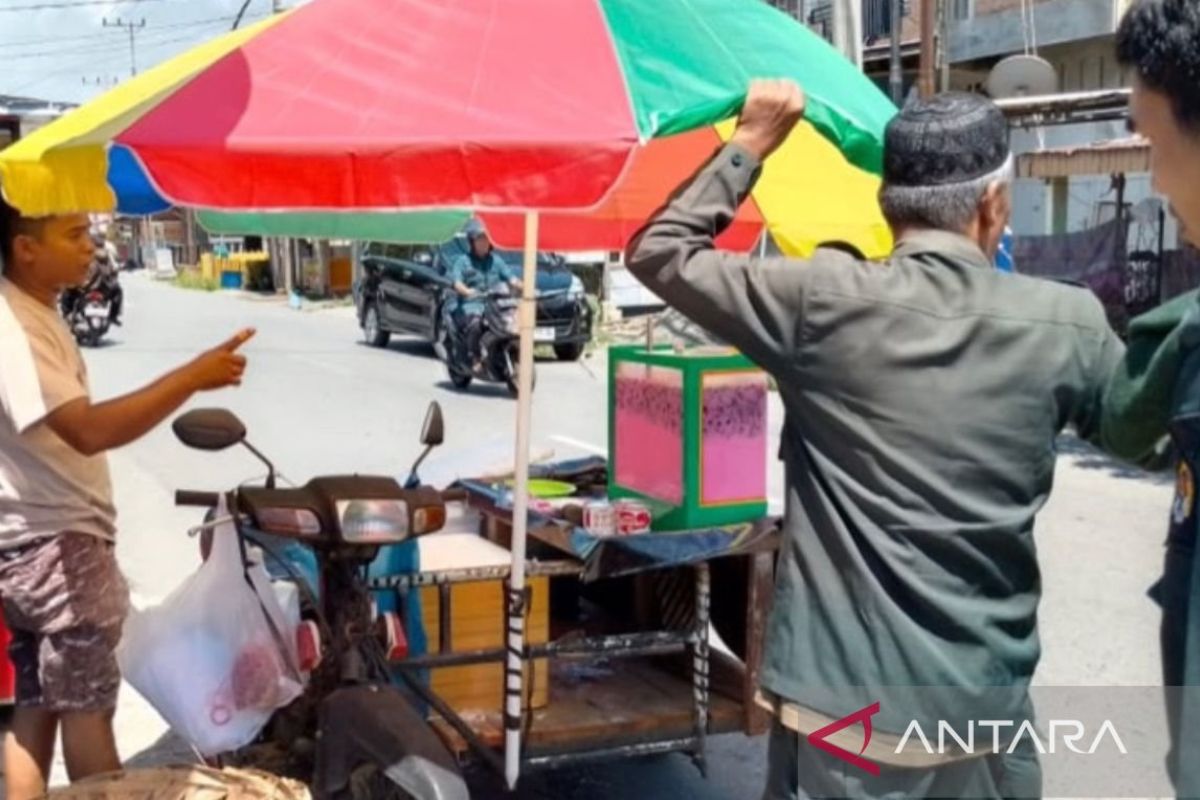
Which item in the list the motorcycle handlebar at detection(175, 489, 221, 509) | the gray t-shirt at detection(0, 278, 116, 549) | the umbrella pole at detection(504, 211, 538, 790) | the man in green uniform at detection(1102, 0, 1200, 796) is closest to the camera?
the man in green uniform at detection(1102, 0, 1200, 796)

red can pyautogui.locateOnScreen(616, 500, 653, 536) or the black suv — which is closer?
red can pyautogui.locateOnScreen(616, 500, 653, 536)

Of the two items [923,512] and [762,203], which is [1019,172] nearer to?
[762,203]

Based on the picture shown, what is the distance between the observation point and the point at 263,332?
20.8 m

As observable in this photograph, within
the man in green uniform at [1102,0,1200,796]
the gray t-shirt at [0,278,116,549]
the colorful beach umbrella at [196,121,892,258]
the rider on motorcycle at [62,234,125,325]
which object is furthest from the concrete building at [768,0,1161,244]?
the man in green uniform at [1102,0,1200,796]

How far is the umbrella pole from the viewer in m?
3.23

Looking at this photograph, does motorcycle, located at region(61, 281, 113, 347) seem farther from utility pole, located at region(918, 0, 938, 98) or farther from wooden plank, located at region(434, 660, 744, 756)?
wooden plank, located at region(434, 660, 744, 756)

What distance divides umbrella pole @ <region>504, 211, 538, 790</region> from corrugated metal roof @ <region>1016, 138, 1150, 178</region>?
9.65m

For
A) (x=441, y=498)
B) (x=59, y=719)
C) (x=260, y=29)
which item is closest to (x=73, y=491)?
(x=59, y=719)

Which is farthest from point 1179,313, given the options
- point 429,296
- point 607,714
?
point 429,296

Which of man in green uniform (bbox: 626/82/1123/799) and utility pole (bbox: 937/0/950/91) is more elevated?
utility pole (bbox: 937/0/950/91)

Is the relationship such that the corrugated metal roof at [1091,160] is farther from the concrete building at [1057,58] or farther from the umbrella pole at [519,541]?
the umbrella pole at [519,541]

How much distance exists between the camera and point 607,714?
3.66m

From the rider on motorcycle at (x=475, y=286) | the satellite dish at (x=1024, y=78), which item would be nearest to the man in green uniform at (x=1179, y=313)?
the rider on motorcycle at (x=475, y=286)

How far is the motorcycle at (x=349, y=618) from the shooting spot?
3027 millimetres
